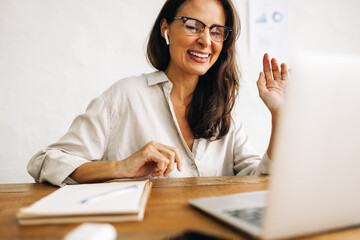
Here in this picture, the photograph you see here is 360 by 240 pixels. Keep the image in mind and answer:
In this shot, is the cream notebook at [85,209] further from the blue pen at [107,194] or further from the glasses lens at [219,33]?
the glasses lens at [219,33]

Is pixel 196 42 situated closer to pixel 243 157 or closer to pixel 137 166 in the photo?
pixel 243 157

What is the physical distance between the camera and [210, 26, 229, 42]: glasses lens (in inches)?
A: 49.5

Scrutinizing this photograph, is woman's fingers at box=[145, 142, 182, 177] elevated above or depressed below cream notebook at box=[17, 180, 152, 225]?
below

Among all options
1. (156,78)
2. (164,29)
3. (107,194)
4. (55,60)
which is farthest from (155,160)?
→ (55,60)

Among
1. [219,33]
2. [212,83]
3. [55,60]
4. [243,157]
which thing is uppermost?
[219,33]

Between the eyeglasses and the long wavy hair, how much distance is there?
0.20 ft

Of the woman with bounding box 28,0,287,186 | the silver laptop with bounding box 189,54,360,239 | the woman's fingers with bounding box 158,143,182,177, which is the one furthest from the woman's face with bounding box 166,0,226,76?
the silver laptop with bounding box 189,54,360,239

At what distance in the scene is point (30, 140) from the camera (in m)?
1.96

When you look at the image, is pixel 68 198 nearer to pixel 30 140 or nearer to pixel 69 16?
pixel 30 140

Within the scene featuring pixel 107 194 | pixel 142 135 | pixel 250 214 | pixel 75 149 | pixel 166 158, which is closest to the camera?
pixel 250 214

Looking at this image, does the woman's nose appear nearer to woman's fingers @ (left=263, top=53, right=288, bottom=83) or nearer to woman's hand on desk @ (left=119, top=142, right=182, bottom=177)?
woman's fingers @ (left=263, top=53, right=288, bottom=83)

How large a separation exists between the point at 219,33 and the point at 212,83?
24 cm

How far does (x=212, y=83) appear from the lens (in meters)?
1.42

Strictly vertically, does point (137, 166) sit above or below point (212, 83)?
below
